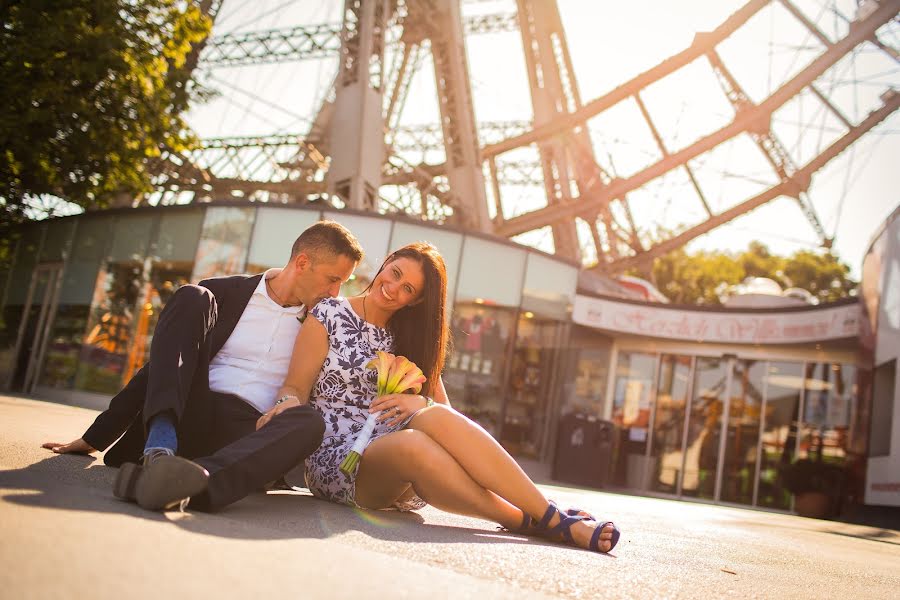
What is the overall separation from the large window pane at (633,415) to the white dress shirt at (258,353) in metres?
13.2

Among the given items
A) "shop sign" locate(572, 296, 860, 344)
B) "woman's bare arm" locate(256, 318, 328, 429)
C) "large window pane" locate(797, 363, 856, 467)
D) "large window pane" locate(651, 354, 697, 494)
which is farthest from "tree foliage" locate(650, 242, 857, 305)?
"woman's bare arm" locate(256, 318, 328, 429)

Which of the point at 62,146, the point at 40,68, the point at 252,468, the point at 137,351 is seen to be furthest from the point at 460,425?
the point at 137,351

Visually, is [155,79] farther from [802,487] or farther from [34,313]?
[802,487]

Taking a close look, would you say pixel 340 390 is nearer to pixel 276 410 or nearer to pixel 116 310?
pixel 276 410

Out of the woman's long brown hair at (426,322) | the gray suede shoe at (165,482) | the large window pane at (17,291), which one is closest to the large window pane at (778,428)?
the woman's long brown hair at (426,322)

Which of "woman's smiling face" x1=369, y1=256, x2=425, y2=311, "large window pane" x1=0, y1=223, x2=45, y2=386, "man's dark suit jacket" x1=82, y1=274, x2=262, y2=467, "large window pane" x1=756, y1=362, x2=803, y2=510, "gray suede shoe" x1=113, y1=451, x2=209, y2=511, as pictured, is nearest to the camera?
"gray suede shoe" x1=113, y1=451, x2=209, y2=511

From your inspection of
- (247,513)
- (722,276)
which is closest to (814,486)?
(247,513)

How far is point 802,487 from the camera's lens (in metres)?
13.5

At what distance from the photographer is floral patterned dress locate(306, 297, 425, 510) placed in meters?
3.22

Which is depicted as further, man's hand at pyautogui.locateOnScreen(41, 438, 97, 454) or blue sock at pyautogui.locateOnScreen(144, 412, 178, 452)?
man's hand at pyautogui.locateOnScreen(41, 438, 97, 454)

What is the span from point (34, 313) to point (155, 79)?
6568 millimetres

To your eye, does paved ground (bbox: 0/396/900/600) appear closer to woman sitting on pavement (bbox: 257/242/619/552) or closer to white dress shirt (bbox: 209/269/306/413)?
woman sitting on pavement (bbox: 257/242/619/552)

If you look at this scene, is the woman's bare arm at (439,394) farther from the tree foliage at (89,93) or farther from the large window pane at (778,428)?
Result: the large window pane at (778,428)

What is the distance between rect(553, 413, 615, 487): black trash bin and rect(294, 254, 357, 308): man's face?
33.1 feet
